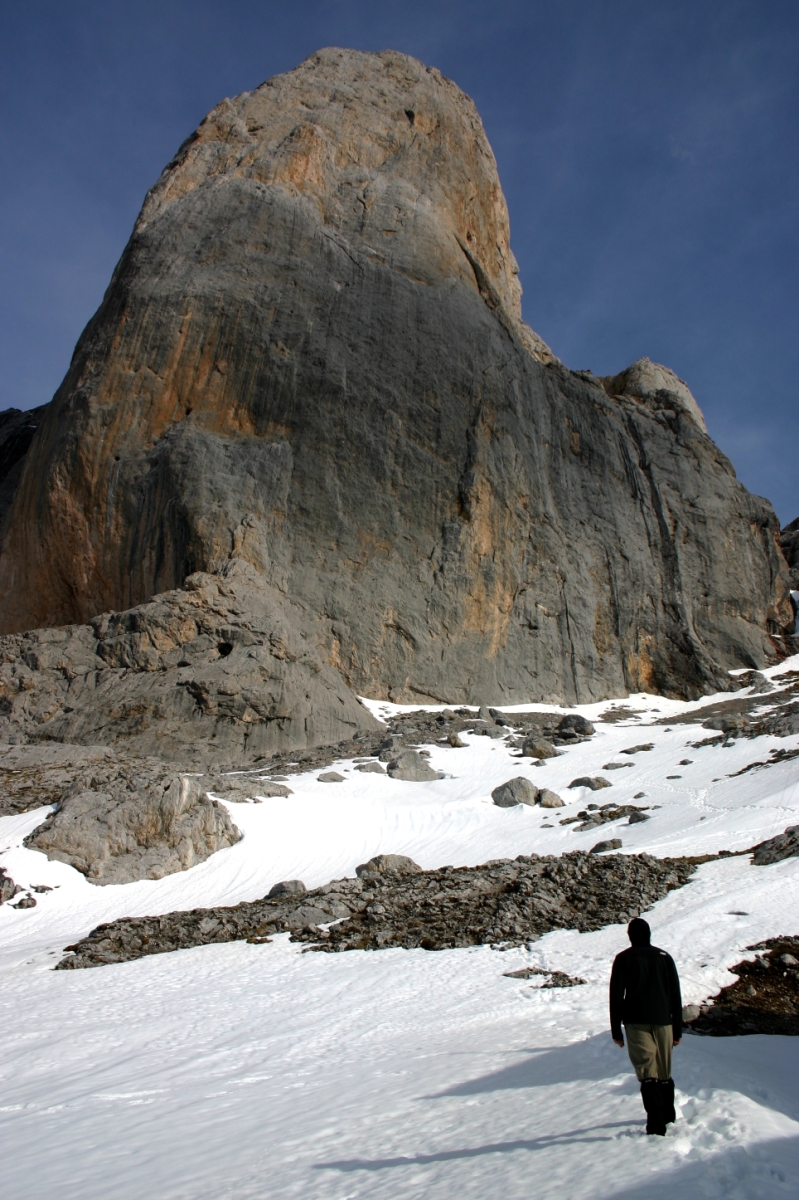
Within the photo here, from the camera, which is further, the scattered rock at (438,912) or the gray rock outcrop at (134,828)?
the gray rock outcrop at (134,828)

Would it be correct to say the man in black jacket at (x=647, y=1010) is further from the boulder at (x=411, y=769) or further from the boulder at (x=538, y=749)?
the boulder at (x=538, y=749)

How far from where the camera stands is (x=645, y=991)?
13.3ft

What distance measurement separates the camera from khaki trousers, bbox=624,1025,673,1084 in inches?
155

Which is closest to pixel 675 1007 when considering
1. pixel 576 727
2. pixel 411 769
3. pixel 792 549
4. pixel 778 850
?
pixel 778 850

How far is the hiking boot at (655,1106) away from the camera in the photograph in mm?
3691

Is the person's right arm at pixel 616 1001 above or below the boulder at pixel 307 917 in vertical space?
above

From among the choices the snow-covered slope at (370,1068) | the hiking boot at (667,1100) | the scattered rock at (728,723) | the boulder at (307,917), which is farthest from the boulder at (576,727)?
the hiking boot at (667,1100)

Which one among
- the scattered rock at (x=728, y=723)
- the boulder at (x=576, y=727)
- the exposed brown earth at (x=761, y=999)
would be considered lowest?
the exposed brown earth at (x=761, y=999)

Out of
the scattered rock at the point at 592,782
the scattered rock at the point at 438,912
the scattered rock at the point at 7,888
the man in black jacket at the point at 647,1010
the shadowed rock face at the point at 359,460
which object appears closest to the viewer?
the man in black jacket at the point at 647,1010

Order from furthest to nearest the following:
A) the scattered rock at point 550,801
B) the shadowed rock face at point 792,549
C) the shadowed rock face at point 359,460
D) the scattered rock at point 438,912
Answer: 1. the shadowed rock face at point 792,549
2. the shadowed rock face at point 359,460
3. the scattered rock at point 550,801
4. the scattered rock at point 438,912

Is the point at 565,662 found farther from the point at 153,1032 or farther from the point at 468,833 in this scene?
the point at 153,1032

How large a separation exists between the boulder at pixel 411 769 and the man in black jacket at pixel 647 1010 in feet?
46.2

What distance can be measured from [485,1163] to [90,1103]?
2.56 m

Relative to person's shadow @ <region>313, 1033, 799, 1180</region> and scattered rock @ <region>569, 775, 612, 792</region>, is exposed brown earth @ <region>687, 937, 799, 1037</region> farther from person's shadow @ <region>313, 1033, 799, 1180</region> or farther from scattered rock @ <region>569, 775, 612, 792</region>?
scattered rock @ <region>569, 775, 612, 792</region>
